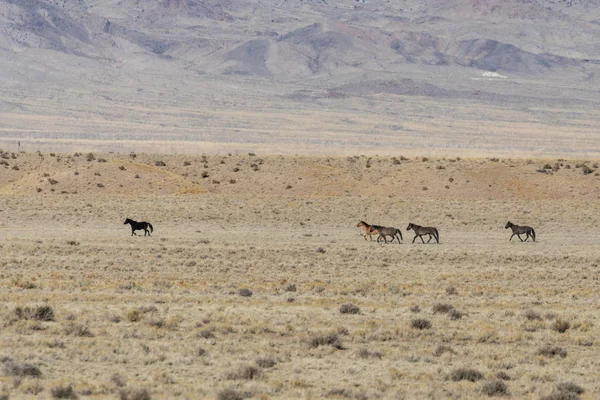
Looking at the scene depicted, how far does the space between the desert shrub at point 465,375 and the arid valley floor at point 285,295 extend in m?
0.02

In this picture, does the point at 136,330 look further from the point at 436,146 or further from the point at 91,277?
the point at 436,146

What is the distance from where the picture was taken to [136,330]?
16.0m

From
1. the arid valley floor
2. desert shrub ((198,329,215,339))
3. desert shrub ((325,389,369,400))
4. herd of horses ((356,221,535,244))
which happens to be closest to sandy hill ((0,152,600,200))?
the arid valley floor

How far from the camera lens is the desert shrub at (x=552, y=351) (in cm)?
1508

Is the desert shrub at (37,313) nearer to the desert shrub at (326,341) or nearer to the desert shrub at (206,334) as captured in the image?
the desert shrub at (206,334)

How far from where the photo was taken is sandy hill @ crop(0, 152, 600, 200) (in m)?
52.1

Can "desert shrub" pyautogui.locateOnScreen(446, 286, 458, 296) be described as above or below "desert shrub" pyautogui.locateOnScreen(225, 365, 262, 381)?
above

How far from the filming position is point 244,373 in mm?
12977

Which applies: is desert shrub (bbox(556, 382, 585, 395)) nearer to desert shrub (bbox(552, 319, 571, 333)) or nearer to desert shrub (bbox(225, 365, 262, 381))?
desert shrub (bbox(225, 365, 262, 381))

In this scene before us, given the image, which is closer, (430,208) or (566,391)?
(566,391)

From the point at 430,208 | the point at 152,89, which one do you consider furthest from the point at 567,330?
the point at 152,89

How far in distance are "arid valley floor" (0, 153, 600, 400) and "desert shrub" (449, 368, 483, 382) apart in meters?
0.02

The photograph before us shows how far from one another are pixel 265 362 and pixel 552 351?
430 centimetres

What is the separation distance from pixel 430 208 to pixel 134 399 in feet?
120
